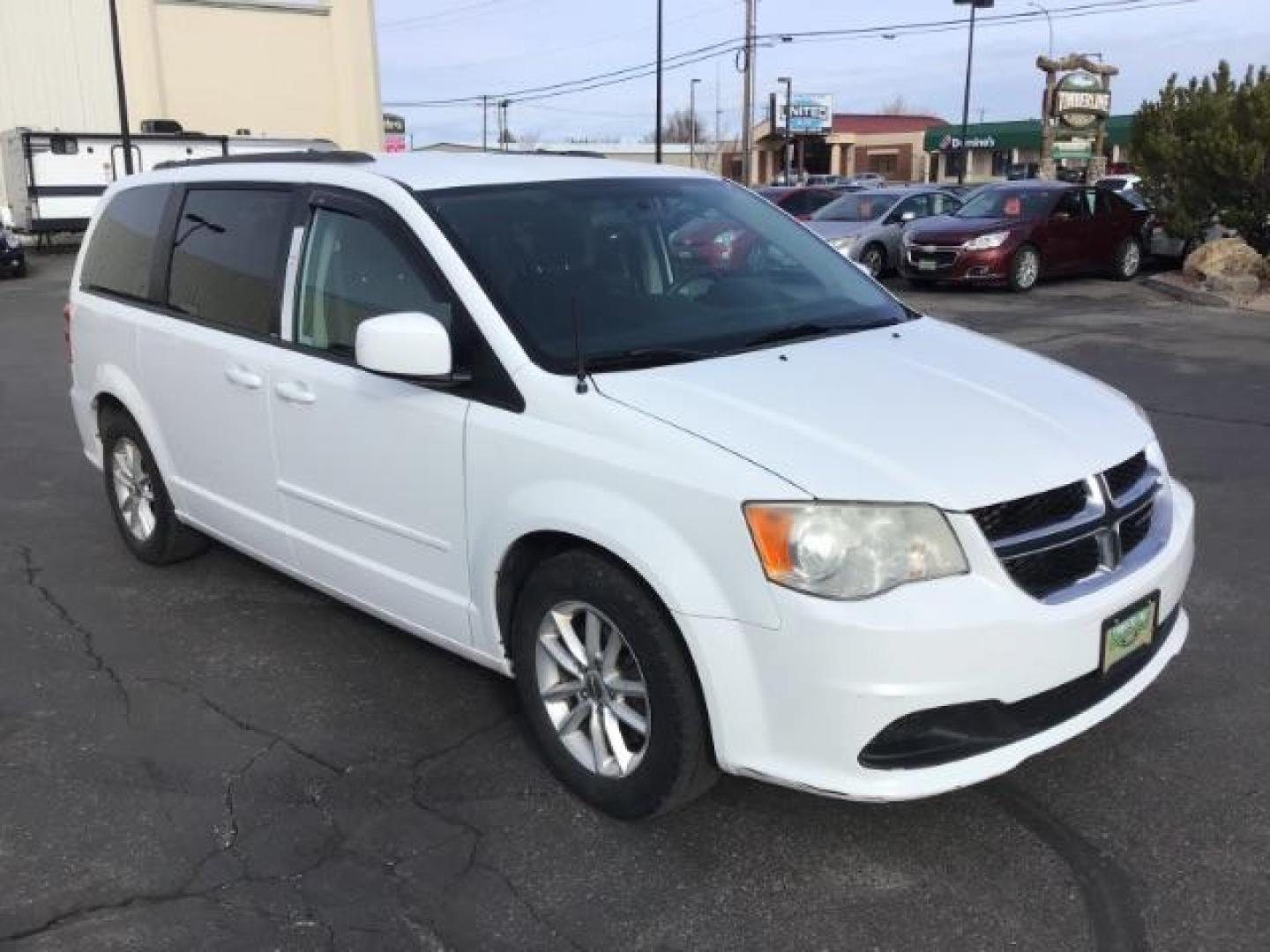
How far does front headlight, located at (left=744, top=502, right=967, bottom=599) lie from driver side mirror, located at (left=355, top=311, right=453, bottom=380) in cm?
109

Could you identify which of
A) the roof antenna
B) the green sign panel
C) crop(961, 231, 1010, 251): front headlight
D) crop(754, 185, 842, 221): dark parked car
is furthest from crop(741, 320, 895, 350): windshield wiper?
the green sign panel

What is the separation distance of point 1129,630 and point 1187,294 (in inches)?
566

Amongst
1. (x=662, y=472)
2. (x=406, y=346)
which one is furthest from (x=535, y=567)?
(x=406, y=346)

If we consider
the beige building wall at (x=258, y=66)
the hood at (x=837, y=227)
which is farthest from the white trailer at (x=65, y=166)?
the hood at (x=837, y=227)

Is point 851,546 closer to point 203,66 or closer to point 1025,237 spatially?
point 1025,237

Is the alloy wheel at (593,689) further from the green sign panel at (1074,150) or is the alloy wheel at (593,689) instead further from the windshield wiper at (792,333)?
the green sign panel at (1074,150)

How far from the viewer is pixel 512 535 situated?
331 cm

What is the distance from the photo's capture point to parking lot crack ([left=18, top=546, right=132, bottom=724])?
4.27 m

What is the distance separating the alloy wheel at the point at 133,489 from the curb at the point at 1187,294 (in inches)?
549

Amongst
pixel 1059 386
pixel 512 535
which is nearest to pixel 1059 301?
pixel 1059 386

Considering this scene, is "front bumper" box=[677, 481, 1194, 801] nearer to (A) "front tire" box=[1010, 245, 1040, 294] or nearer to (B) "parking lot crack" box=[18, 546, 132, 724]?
(B) "parking lot crack" box=[18, 546, 132, 724]

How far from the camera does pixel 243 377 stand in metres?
4.33

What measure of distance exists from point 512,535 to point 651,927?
1095mm

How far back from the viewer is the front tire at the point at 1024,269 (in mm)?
16922
